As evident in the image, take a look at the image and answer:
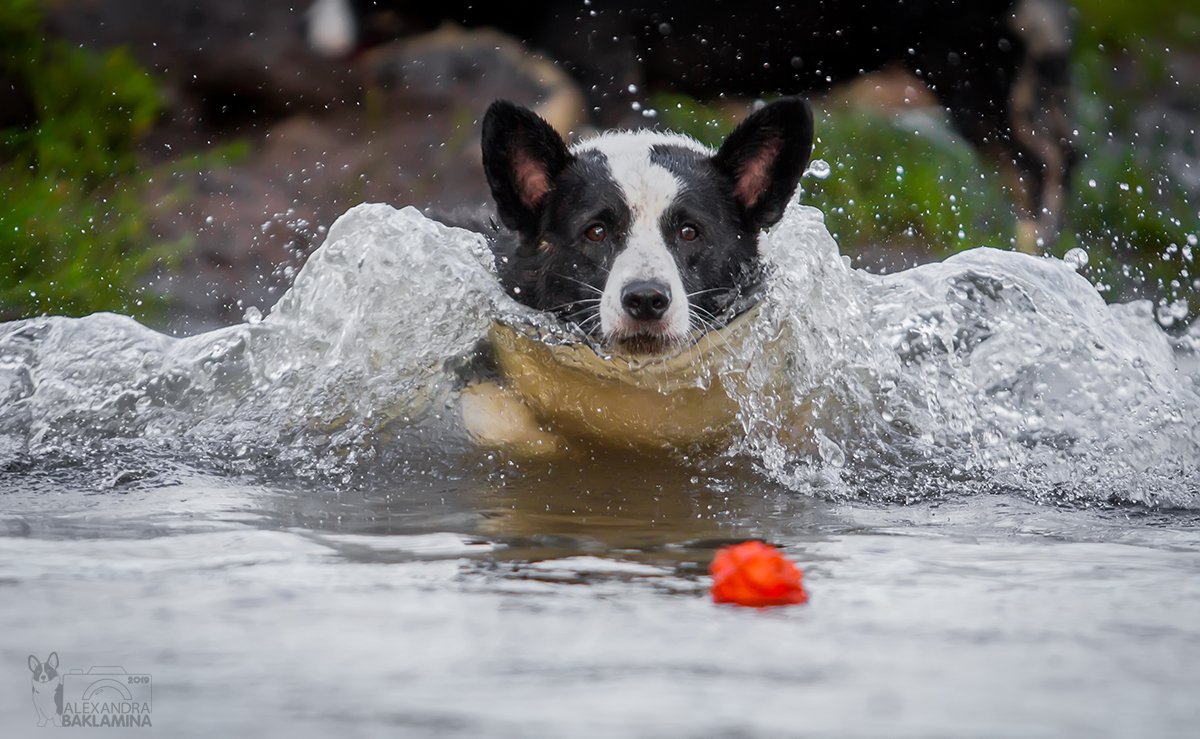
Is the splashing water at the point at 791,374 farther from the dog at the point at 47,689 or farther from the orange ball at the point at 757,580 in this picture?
the dog at the point at 47,689

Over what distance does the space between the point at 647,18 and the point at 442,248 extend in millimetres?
4628

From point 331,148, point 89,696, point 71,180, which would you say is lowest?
point 89,696

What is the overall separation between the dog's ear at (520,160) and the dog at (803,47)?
4214 millimetres

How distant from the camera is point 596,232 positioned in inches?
153

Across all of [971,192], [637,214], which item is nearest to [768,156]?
[637,214]

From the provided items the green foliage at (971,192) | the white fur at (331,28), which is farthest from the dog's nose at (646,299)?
the white fur at (331,28)

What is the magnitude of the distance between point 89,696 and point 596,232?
8.02 ft

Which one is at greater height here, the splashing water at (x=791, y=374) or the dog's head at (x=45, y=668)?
the splashing water at (x=791, y=374)

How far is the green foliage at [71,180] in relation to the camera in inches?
274

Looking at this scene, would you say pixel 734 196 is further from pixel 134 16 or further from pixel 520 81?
pixel 134 16

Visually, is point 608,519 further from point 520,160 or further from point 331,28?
point 331,28

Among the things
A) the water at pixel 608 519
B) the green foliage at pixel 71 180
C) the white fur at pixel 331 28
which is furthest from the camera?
the white fur at pixel 331 28

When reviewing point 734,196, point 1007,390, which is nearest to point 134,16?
point 734,196

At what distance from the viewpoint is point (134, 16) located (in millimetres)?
7965
